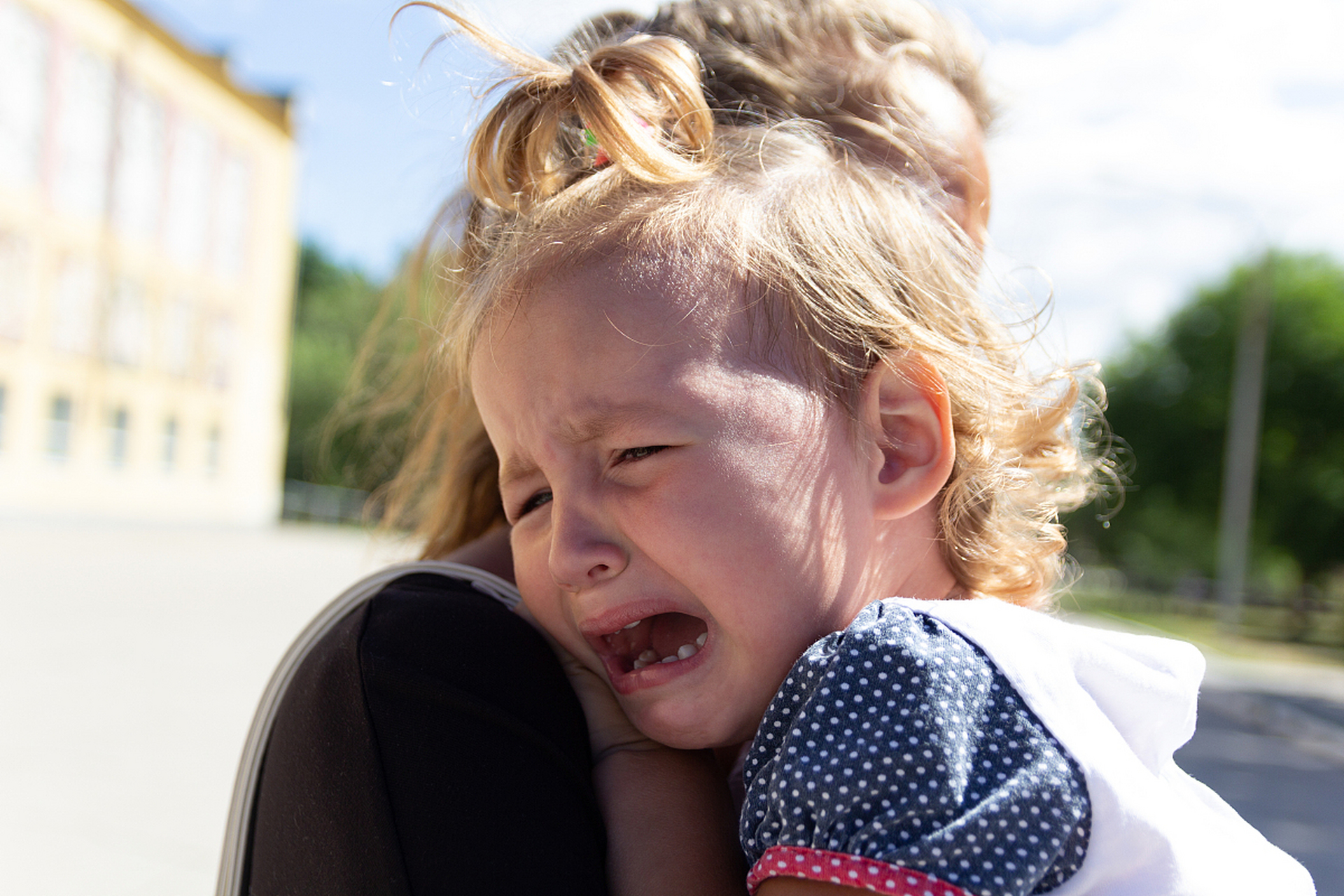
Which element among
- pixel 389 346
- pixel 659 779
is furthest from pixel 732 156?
pixel 389 346

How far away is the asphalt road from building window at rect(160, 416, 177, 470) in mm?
27051

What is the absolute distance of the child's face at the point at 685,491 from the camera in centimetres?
120

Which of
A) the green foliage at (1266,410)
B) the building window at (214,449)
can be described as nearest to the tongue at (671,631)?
the green foliage at (1266,410)

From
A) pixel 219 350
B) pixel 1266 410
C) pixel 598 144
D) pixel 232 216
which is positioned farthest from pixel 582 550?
pixel 1266 410

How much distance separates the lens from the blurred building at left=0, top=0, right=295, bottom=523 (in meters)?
24.1

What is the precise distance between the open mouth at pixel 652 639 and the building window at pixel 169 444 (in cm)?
3150

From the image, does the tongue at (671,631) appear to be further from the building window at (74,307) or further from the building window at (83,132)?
the building window at (83,132)

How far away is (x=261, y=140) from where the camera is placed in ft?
105

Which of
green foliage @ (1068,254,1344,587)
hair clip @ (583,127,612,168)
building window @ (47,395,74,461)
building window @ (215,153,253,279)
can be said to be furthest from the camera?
building window @ (215,153,253,279)

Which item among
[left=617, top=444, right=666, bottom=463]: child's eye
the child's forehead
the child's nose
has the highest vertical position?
the child's forehead

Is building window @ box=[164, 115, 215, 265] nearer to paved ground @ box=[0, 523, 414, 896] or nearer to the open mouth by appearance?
paved ground @ box=[0, 523, 414, 896]

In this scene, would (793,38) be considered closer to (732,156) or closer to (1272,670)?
(732,156)

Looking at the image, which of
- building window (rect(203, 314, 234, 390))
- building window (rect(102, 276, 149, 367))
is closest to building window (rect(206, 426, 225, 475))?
building window (rect(203, 314, 234, 390))

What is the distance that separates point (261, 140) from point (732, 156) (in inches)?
1342
